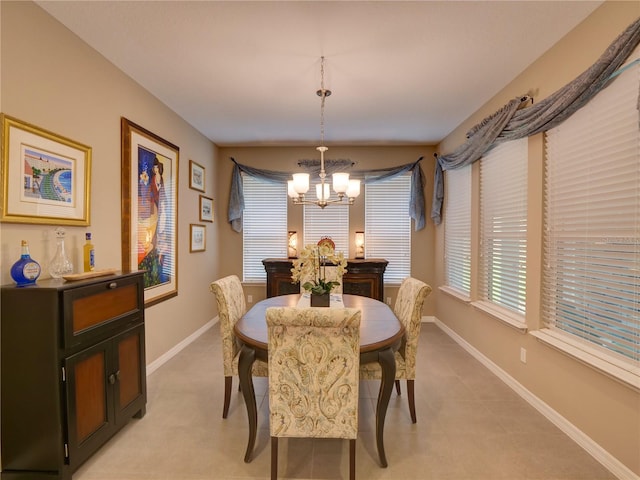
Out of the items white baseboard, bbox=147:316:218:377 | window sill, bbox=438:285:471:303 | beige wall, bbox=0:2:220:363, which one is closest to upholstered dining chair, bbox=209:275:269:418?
beige wall, bbox=0:2:220:363

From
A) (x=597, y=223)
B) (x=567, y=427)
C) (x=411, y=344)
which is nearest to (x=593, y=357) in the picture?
(x=567, y=427)

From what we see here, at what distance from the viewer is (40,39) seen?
1.87 m

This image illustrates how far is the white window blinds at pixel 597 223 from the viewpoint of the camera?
5.57 feet

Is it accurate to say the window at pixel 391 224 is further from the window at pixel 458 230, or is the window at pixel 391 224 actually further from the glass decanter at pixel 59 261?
the glass decanter at pixel 59 261

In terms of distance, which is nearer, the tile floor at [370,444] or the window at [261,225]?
the tile floor at [370,444]

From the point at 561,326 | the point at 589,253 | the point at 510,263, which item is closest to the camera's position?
the point at 589,253

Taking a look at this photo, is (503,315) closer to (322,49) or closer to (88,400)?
(322,49)

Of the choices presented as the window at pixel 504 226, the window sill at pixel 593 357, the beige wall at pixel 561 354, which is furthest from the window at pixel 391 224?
the window sill at pixel 593 357

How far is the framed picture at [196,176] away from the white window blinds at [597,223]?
3.74 meters

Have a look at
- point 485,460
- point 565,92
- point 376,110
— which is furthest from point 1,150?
point 565,92

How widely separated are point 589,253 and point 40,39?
372 cm

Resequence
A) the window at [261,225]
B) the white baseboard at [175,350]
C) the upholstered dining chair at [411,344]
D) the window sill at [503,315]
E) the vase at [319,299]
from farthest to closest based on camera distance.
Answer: the window at [261,225]
the white baseboard at [175,350]
the window sill at [503,315]
the vase at [319,299]
the upholstered dining chair at [411,344]

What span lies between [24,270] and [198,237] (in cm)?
247

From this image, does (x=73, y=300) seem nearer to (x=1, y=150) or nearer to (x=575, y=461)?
(x=1, y=150)
